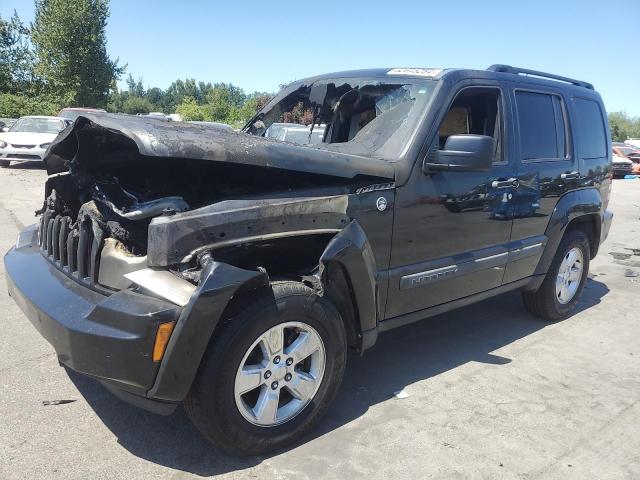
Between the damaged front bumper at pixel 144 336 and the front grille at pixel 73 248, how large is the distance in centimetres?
28

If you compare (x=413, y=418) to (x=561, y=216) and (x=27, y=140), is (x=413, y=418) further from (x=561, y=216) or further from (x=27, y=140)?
(x=27, y=140)

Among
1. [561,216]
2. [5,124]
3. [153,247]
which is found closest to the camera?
[153,247]

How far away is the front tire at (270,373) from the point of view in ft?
8.11

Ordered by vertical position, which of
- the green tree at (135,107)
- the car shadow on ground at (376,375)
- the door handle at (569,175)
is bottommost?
the car shadow on ground at (376,375)

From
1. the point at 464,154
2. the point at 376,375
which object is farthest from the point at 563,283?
the point at 464,154

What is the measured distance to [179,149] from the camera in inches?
95.6

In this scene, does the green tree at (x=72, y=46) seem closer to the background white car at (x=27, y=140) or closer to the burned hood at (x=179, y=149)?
the background white car at (x=27, y=140)

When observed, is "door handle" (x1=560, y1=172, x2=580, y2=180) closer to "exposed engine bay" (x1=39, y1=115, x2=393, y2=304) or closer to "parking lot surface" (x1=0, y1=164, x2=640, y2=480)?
"parking lot surface" (x1=0, y1=164, x2=640, y2=480)

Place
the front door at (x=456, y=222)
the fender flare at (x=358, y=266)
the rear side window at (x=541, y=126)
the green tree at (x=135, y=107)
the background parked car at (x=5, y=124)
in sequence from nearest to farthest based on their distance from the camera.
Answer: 1. the fender flare at (x=358, y=266)
2. the front door at (x=456, y=222)
3. the rear side window at (x=541, y=126)
4. the background parked car at (x=5, y=124)
5. the green tree at (x=135, y=107)

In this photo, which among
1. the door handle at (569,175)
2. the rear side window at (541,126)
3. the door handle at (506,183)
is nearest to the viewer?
the door handle at (506,183)

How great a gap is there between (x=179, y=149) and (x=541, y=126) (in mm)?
3122

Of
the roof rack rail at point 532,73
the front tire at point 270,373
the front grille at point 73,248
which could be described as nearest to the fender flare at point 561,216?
the roof rack rail at point 532,73

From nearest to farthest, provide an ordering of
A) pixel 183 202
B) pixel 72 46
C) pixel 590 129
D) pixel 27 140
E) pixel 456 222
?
pixel 183 202 < pixel 456 222 < pixel 590 129 < pixel 27 140 < pixel 72 46

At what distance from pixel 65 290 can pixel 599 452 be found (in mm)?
2948
